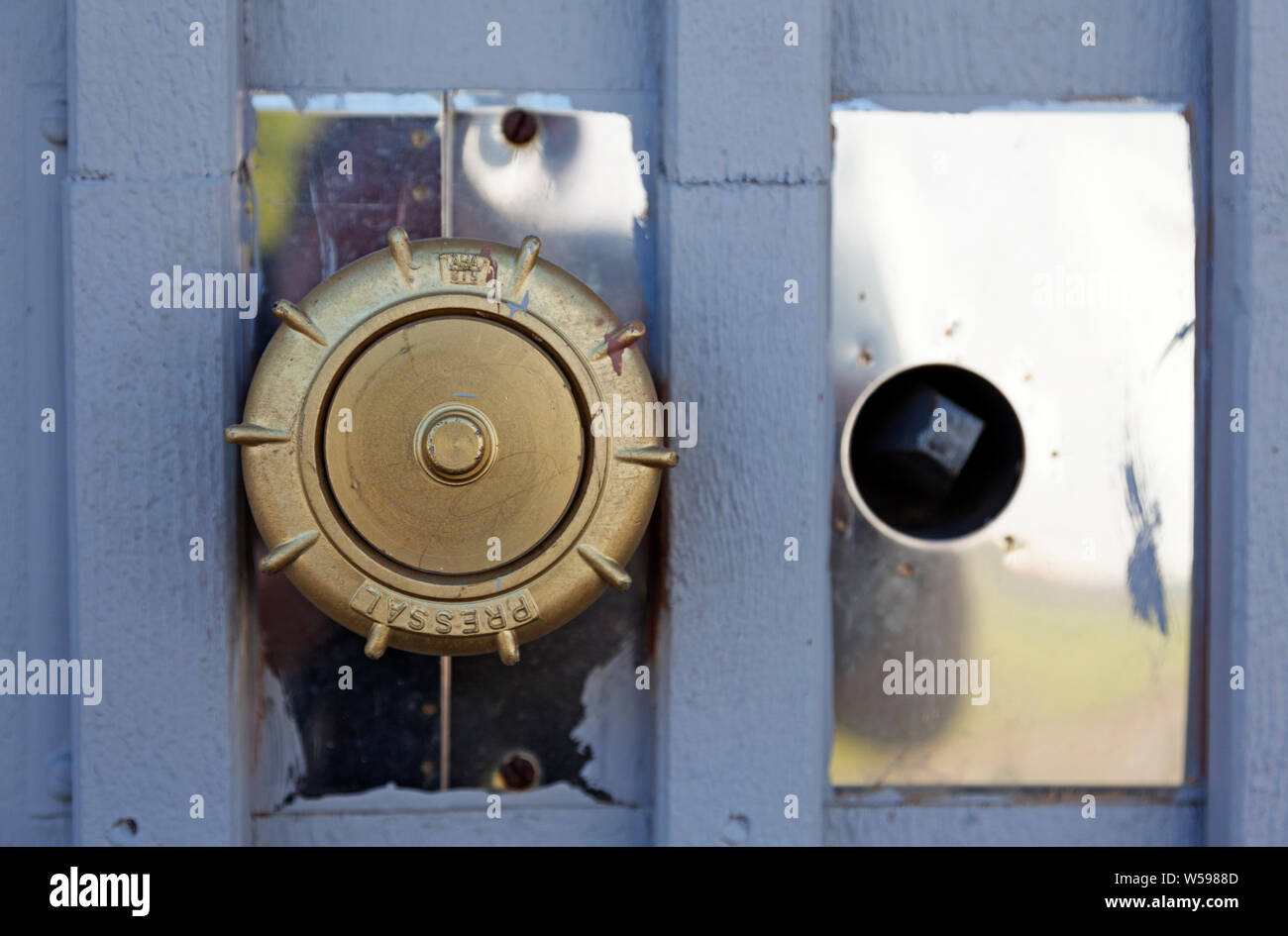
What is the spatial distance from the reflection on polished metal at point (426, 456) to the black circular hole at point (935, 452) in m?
0.56

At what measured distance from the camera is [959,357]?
5.71 feet

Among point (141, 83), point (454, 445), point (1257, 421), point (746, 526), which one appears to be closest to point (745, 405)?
point (746, 526)

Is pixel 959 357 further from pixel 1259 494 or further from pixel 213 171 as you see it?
pixel 213 171

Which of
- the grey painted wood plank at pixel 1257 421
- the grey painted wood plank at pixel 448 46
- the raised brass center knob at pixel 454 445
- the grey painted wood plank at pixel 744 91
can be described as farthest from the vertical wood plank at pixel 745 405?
the grey painted wood plank at pixel 1257 421

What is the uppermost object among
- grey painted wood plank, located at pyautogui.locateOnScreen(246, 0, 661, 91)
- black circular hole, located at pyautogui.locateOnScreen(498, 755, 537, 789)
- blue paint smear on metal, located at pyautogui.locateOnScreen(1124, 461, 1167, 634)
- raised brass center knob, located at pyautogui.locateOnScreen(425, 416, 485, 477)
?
grey painted wood plank, located at pyautogui.locateOnScreen(246, 0, 661, 91)

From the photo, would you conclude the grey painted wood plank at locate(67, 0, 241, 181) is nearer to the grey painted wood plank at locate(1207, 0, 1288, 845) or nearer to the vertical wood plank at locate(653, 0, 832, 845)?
the vertical wood plank at locate(653, 0, 832, 845)

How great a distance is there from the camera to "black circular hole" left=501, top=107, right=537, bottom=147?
5.57 feet

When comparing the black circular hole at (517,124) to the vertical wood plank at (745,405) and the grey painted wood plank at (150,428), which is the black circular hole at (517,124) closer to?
the vertical wood plank at (745,405)

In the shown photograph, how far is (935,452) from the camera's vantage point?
1755 mm

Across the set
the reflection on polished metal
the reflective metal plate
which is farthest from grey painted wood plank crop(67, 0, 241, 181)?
the reflective metal plate

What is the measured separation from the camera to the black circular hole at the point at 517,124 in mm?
1696

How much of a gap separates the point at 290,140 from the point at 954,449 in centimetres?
141

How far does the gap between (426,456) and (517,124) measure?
72cm

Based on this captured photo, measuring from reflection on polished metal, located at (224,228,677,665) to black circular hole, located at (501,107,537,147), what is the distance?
14.4 inches
